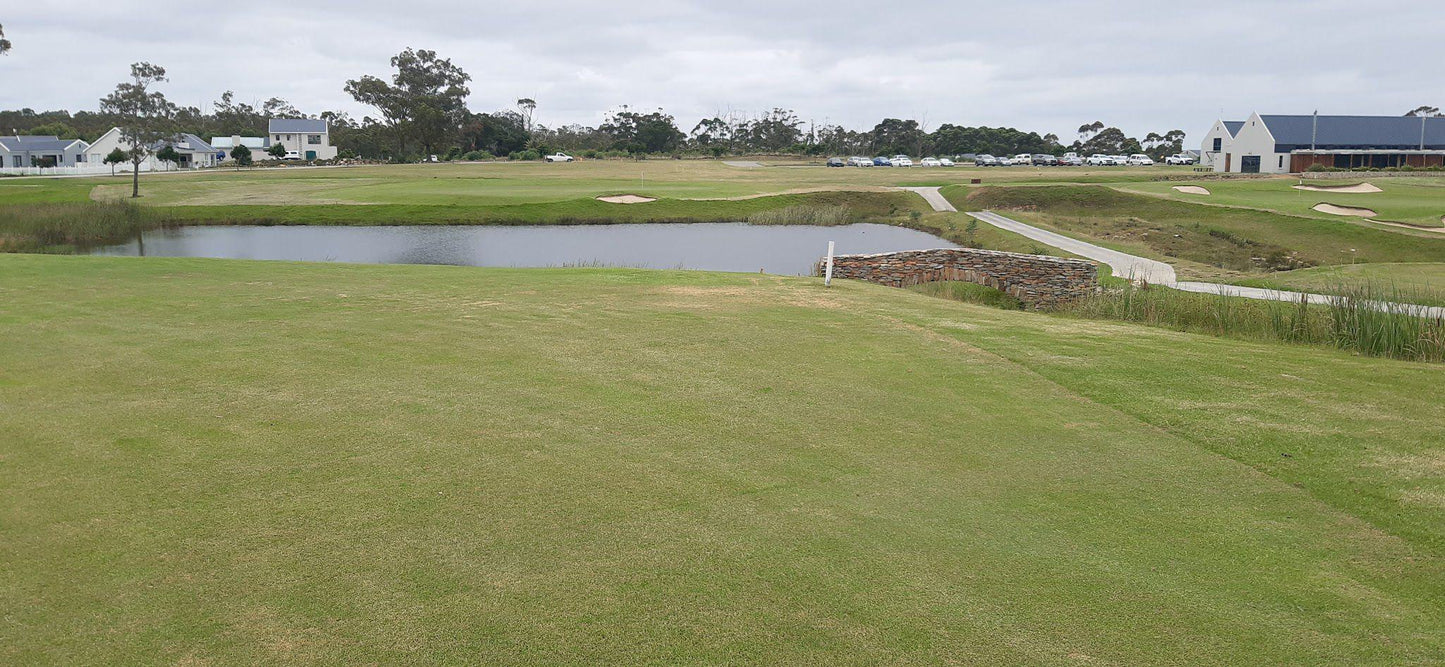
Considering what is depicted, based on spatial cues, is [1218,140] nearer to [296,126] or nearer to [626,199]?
[626,199]

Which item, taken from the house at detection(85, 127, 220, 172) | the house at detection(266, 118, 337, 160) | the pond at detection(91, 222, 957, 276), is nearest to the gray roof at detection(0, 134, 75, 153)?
→ the house at detection(85, 127, 220, 172)

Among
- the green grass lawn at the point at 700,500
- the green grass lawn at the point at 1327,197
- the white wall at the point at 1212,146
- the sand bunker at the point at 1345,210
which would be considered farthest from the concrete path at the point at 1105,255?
the white wall at the point at 1212,146

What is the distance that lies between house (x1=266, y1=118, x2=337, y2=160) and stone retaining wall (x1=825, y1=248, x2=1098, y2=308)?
106 metres

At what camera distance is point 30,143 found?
9981 centimetres

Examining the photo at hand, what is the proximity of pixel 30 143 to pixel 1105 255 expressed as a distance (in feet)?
349

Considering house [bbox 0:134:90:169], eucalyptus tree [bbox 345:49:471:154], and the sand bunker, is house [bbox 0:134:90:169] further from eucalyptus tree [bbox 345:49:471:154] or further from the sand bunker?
the sand bunker

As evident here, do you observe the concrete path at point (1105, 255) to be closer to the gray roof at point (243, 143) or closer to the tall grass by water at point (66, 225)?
the tall grass by water at point (66, 225)

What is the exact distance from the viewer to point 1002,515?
7.03 meters

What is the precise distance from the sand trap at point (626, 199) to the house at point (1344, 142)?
183 ft

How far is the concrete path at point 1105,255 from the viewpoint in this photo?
93.0 ft

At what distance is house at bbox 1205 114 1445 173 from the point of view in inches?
3231

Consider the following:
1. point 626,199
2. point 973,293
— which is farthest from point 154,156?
point 973,293

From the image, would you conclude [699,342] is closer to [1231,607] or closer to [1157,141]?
[1231,607]

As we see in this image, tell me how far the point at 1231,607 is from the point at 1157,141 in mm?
153699
